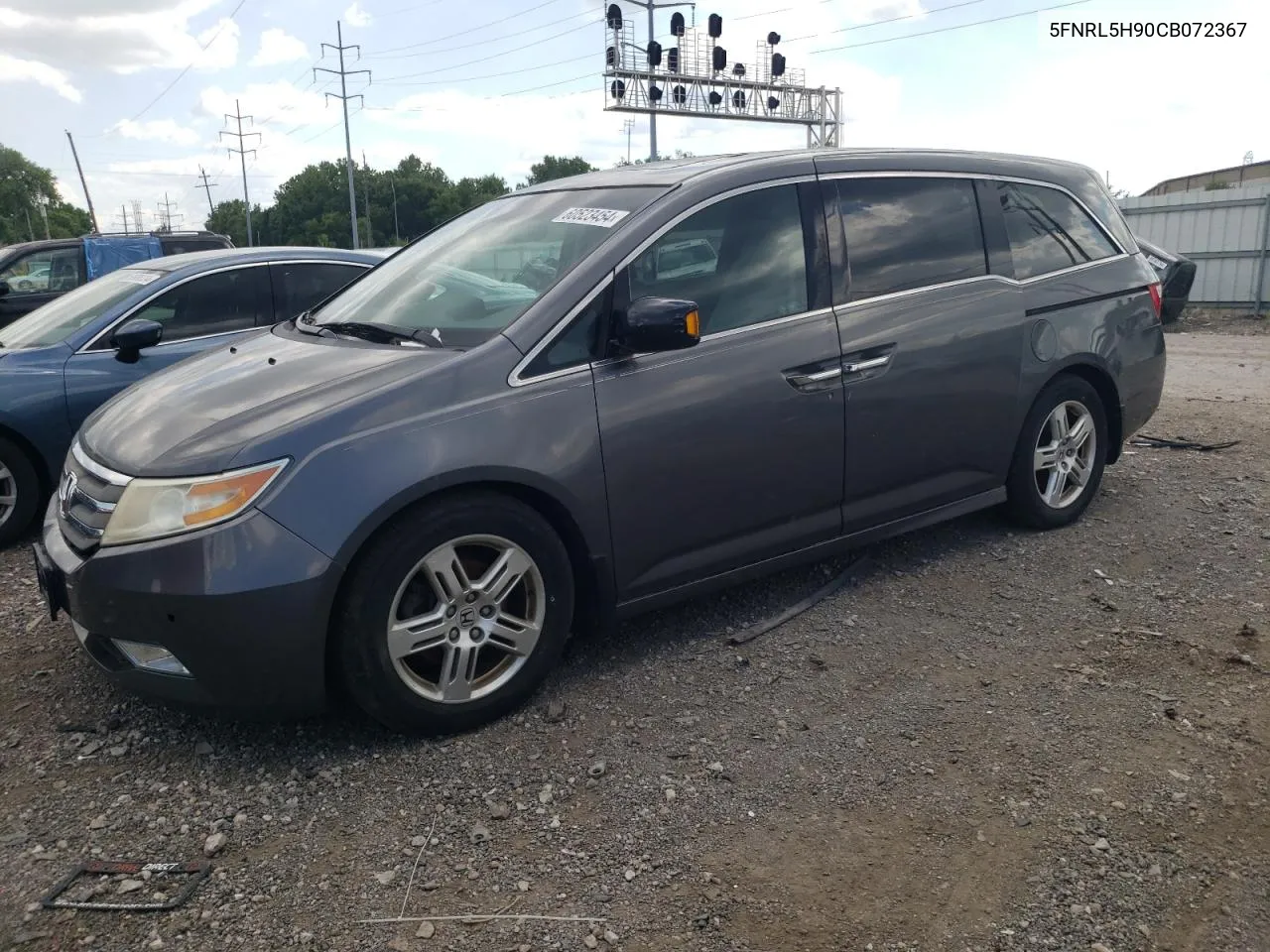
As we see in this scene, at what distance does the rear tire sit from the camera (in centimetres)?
557

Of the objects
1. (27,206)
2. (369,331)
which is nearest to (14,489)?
(369,331)

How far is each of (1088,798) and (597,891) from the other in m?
1.37

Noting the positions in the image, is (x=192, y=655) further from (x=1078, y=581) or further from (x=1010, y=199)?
(x=1010, y=199)

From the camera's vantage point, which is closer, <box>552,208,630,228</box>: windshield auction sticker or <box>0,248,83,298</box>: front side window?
<box>552,208,630,228</box>: windshield auction sticker

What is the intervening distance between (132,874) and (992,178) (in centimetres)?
427

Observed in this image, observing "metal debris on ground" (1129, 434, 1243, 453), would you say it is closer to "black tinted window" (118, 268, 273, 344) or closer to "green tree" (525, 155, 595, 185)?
"black tinted window" (118, 268, 273, 344)

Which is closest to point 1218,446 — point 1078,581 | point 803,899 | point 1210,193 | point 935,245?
point 1078,581

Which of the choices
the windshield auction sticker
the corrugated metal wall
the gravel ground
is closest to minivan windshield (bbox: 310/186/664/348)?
the windshield auction sticker

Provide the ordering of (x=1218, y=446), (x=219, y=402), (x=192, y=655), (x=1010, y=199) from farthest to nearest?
(x=1218, y=446) < (x=1010, y=199) < (x=219, y=402) < (x=192, y=655)

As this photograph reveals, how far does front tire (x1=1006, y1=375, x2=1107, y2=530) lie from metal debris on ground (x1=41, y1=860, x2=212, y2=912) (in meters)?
3.75

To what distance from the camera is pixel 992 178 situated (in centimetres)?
476

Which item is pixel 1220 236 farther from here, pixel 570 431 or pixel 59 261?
pixel 570 431

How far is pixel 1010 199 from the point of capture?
15.8ft

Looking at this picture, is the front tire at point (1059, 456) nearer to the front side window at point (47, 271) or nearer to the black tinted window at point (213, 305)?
the black tinted window at point (213, 305)
